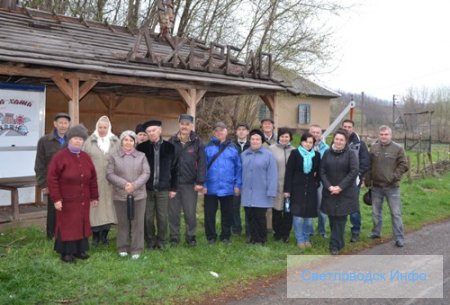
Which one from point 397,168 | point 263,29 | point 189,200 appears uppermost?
point 263,29

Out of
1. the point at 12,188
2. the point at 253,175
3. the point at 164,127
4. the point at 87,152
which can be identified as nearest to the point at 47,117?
the point at 164,127

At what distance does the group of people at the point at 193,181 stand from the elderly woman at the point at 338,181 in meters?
0.01

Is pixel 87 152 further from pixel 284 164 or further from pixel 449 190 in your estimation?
pixel 449 190

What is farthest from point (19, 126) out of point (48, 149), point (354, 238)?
point (354, 238)

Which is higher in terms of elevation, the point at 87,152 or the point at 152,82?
the point at 152,82

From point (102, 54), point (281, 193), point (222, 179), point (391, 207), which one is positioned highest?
point (102, 54)

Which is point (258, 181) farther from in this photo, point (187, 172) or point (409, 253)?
point (409, 253)

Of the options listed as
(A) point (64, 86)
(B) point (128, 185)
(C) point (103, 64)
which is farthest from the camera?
(C) point (103, 64)

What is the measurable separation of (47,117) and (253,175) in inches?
277

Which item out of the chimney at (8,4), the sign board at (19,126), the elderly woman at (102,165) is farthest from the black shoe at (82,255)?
the chimney at (8,4)

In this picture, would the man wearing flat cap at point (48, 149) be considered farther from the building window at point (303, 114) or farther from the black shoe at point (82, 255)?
the building window at point (303, 114)

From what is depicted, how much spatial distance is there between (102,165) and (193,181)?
130 cm

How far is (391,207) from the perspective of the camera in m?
7.32

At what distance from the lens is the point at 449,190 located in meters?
13.9
